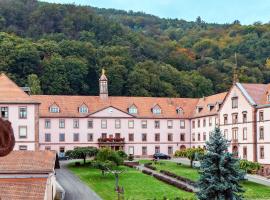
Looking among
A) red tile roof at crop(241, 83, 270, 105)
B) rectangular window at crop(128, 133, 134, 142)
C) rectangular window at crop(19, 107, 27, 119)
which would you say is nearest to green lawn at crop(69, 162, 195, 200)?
rectangular window at crop(19, 107, 27, 119)

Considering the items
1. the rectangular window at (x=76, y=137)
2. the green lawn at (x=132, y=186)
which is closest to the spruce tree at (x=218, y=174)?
the green lawn at (x=132, y=186)

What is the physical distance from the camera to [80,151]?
209 feet

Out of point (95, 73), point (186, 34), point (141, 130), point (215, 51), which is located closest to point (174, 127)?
point (141, 130)

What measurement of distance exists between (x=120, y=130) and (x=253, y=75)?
5366cm

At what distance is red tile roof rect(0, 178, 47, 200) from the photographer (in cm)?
2456

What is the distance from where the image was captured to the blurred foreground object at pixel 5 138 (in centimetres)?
612

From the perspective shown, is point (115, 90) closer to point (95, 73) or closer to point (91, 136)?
point (95, 73)

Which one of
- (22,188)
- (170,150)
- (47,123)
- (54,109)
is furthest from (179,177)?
(170,150)

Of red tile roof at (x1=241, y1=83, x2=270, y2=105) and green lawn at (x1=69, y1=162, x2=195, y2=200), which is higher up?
red tile roof at (x1=241, y1=83, x2=270, y2=105)

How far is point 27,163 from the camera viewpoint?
29516 millimetres

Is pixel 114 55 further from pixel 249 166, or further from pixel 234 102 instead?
pixel 249 166

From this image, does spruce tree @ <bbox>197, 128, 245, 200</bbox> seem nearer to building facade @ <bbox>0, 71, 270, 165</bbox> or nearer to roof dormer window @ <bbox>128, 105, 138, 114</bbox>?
building facade @ <bbox>0, 71, 270, 165</bbox>

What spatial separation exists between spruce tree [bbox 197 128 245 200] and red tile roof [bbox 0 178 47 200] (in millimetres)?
8249

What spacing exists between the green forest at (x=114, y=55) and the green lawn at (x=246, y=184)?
130 feet
